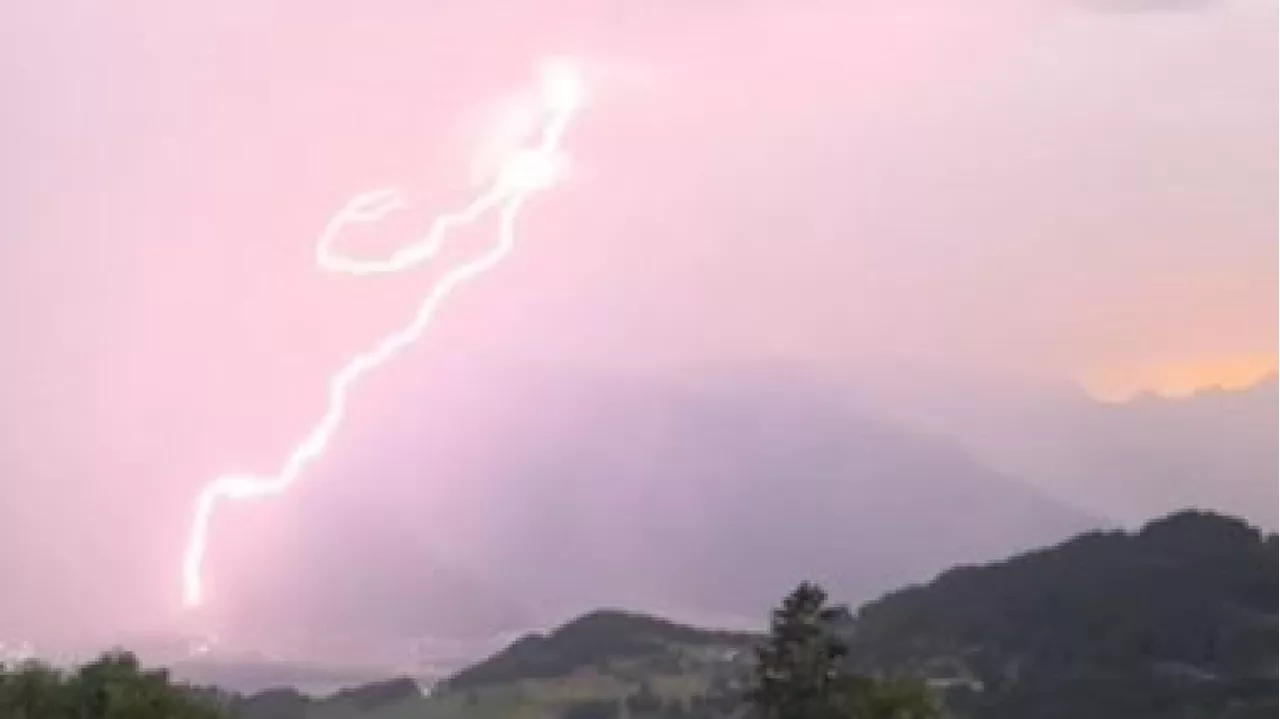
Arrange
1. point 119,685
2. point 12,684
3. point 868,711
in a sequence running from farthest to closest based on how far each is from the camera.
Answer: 1. point 12,684
2. point 119,685
3. point 868,711

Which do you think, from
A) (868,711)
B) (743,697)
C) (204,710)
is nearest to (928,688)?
(868,711)

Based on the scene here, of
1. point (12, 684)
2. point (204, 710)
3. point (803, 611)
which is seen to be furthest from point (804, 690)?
point (12, 684)

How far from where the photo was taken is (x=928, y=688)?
94250 millimetres

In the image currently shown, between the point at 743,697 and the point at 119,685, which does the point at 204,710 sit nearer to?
the point at 119,685

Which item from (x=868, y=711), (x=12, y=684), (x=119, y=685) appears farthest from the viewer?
(x=12, y=684)

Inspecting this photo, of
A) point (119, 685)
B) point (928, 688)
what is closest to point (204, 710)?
point (119, 685)

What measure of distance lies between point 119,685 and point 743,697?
3501 cm

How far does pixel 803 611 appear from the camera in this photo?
102938 mm

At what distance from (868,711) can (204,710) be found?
116 ft

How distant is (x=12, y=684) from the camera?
4117 inches

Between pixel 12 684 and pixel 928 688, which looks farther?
pixel 12 684

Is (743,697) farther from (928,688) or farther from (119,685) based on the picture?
(119,685)

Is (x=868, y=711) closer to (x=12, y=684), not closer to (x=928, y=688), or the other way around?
(x=928, y=688)

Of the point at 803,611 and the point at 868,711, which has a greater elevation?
the point at 803,611
